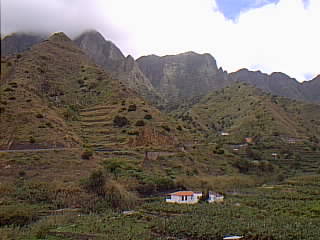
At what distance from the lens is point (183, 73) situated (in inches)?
6683

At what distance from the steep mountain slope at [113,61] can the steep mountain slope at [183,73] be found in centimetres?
2406

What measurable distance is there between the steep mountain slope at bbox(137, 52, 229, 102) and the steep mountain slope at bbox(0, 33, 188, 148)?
8379cm

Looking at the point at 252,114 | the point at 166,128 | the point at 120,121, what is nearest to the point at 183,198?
the point at 120,121

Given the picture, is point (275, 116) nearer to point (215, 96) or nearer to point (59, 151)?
point (215, 96)

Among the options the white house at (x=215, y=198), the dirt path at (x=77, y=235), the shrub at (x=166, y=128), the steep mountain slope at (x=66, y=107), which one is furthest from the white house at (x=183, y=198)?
the shrub at (x=166, y=128)

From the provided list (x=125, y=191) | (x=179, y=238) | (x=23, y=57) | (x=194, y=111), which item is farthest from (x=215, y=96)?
(x=179, y=238)

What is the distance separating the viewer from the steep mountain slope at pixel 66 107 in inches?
1833

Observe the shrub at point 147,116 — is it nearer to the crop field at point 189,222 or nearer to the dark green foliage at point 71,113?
the dark green foliage at point 71,113

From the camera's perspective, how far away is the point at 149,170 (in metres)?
45.8

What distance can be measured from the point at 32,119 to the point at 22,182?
552 inches

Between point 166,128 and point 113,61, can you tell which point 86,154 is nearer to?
point 166,128

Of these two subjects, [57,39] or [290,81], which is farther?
[290,81]

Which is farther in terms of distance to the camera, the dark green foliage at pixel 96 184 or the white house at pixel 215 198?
the white house at pixel 215 198

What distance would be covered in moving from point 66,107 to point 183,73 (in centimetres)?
11449
